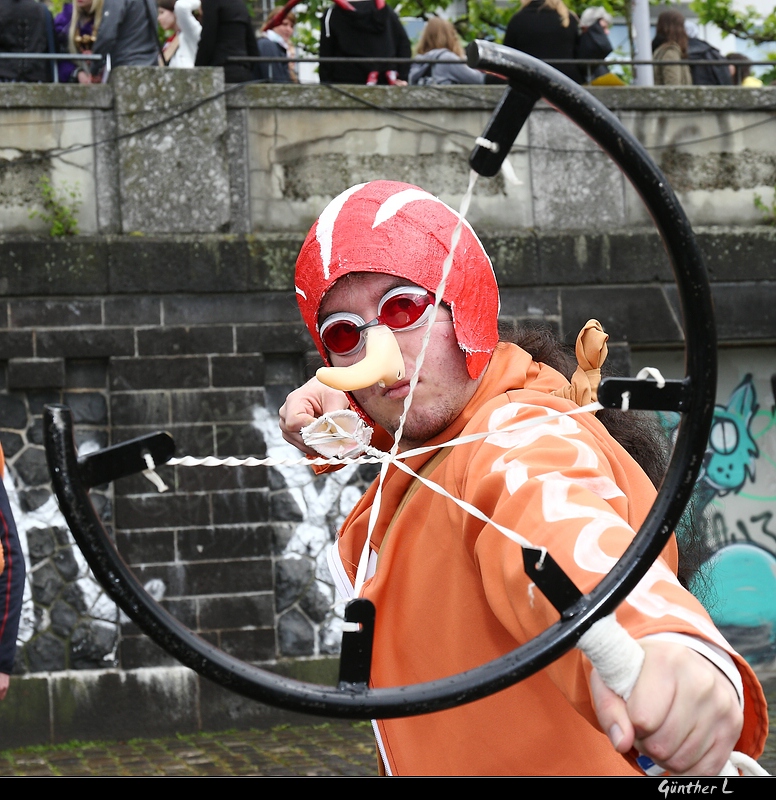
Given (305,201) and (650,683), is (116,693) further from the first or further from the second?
(650,683)

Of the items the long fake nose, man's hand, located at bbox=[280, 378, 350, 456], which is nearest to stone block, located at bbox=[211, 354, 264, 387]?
man's hand, located at bbox=[280, 378, 350, 456]

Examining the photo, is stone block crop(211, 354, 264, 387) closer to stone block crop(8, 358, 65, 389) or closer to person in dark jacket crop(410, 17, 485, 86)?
stone block crop(8, 358, 65, 389)

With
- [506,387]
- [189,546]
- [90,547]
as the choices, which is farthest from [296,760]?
[90,547]

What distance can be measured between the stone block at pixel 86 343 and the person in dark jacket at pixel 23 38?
71.1 inches

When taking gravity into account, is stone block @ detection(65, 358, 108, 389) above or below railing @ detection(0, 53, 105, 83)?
below

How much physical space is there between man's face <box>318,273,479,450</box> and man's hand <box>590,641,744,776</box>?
711 mm

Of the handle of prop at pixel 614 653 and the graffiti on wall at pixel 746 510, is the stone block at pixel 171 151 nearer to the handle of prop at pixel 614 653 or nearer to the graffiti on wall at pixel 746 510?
the graffiti on wall at pixel 746 510

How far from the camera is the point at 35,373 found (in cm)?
692

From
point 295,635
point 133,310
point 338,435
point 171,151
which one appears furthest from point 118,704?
point 338,435

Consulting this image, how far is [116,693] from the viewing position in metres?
6.88

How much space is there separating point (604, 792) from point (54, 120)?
21.7 ft

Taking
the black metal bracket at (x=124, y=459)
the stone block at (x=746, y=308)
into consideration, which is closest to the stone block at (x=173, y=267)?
the stone block at (x=746, y=308)

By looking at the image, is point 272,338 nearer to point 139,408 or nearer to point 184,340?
point 184,340

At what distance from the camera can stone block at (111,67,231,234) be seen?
708 cm
